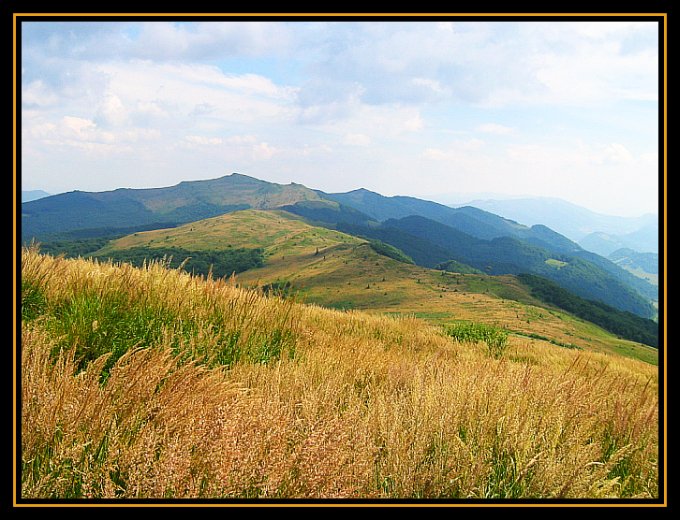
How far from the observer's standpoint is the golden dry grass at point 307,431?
108 inches

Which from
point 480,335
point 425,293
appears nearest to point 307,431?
point 480,335

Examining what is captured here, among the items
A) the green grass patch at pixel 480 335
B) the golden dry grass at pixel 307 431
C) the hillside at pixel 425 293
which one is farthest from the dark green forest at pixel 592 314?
the golden dry grass at pixel 307 431

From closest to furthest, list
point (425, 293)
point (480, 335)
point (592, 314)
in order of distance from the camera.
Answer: point (480, 335) < point (425, 293) < point (592, 314)

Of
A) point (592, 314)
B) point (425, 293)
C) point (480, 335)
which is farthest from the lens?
point (592, 314)

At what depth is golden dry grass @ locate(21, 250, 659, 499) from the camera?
2.75 metres

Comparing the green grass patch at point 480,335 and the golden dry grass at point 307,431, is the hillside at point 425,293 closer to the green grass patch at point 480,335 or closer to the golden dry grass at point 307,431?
the green grass patch at point 480,335

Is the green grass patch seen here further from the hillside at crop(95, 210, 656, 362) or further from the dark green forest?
the dark green forest

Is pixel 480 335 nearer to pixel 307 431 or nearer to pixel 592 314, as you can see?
pixel 307 431

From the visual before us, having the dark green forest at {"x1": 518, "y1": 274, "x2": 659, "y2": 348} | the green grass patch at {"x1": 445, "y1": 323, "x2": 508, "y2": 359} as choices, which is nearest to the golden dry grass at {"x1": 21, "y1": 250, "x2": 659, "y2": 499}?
the green grass patch at {"x1": 445, "y1": 323, "x2": 508, "y2": 359}

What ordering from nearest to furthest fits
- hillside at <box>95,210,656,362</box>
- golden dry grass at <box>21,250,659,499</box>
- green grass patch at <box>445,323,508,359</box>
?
1. golden dry grass at <box>21,250,659,499</box>
2. green grass patch at <box>445,323,508,359</box>
3. hillside at <box>95,210,656,362</box>

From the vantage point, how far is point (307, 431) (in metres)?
3.16
